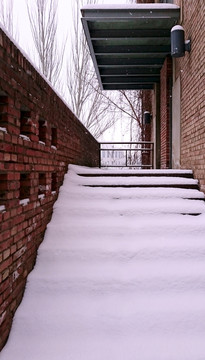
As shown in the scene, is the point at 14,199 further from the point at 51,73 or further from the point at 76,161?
the point at 51,73

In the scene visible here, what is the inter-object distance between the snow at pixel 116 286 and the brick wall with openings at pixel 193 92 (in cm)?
110

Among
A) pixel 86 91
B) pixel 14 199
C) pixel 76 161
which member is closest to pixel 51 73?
pixel 86 91

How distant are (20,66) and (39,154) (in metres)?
0.82

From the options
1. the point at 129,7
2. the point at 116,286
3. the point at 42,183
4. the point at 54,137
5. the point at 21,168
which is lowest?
Result: the point at 116,286

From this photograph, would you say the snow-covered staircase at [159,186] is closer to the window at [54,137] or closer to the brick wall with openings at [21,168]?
the window at [54,137]

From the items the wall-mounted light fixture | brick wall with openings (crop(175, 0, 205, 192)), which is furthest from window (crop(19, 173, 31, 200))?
the wall-mounted light fixture

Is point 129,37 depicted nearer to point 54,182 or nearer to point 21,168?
point 54,182

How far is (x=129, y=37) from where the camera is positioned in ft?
21.1

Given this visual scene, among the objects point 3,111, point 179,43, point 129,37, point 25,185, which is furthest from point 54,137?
point 129,37

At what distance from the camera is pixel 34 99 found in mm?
2734

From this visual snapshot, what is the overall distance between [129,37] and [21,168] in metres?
5.05

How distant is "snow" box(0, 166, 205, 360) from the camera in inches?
82.2

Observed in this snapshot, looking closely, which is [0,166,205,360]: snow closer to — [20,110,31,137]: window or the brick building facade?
[20,110,31,137]: window

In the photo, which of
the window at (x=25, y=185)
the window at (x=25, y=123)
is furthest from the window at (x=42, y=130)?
the window at (x=25, y=185)
